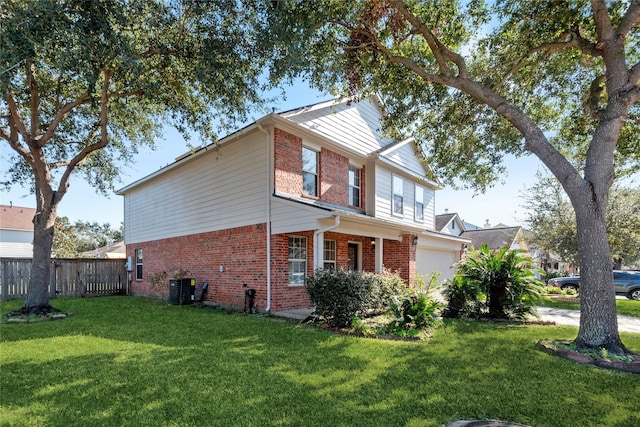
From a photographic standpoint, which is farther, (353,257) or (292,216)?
(353,257)

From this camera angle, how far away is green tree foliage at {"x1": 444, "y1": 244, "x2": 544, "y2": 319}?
328 inches

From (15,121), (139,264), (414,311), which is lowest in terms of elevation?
(414,311)

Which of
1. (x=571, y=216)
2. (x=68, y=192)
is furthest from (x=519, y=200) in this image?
(x=68, y=192)

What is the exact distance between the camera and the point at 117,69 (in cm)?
686

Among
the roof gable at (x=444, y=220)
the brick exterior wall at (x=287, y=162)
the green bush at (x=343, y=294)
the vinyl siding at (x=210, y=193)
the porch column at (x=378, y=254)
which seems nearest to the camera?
the green bush at (x=343, y=294)

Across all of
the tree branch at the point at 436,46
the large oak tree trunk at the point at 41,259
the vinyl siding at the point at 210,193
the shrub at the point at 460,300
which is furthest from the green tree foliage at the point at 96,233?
the tree branch at the point at 436,46

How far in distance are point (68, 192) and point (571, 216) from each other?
861 inches

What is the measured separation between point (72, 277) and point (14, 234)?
75.0ft

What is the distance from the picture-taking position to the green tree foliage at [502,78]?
5.78 metres

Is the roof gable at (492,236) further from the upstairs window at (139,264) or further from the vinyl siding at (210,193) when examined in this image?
the upstairs window at (139,264)

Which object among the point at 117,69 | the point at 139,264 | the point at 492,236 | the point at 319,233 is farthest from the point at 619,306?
the point at 492,236

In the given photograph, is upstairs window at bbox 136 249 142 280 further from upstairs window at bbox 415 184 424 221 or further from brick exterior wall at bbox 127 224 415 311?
upstairs window at bbox 415 184 424 221

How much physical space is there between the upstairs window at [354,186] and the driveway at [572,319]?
6.54 meters

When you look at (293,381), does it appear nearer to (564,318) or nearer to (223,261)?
(223,261)
